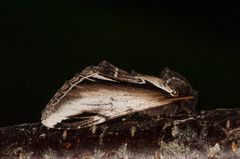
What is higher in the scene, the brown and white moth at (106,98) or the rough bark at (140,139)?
the brown and white moth at (106,98)

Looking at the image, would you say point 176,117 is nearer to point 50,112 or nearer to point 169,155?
point 169,155

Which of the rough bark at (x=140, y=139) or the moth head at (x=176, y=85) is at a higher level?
the moth head at (x=176, y=85)

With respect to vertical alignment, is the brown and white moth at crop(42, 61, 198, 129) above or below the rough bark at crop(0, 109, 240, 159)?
above

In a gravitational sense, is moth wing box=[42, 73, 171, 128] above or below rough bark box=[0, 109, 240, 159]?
above

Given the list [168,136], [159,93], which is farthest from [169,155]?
[159,93]
